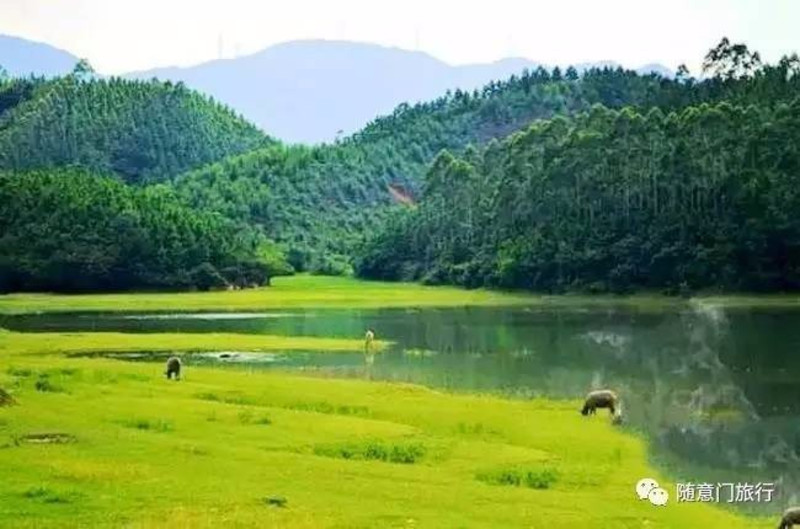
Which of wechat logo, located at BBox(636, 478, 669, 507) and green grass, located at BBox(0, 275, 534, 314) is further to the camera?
green grass, located at BBox(0, 275, 534, 314)

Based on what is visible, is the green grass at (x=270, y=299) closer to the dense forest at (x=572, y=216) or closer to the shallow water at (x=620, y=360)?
the dense forest at (x=572, y=216)

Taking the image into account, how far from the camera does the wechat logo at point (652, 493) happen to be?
72.1 feet

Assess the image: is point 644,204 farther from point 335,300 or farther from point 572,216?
point 335,300

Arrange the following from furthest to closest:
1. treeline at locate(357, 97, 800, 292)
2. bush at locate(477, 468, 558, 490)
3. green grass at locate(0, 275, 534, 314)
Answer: treeline at locate(357, 97, 800, 292)
green grass at locate(0, 275, 534, 314)
bush at locate(477, 468, 558, 490)

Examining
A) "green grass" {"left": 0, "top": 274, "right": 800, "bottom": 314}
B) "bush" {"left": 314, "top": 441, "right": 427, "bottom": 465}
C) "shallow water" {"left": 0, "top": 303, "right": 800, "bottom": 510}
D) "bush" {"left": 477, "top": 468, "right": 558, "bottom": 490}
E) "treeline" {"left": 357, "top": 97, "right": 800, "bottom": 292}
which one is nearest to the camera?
"bush" {"left": 477, "top": 468, "right": 558, "bottom": 490}

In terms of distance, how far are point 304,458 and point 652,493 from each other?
702cm

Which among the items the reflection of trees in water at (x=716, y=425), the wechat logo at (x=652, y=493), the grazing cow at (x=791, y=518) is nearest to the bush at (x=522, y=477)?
the wechat logo at (x=652, y=493)

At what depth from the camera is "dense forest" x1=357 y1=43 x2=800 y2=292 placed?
98.1m

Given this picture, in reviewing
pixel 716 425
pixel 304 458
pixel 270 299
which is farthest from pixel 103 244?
pixel 304 458

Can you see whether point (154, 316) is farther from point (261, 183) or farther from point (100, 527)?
point (261, 183)

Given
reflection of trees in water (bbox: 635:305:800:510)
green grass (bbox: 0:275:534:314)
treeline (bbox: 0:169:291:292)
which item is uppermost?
treeline (bbox: 0:169:291:292)

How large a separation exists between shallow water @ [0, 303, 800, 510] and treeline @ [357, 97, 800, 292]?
13.1 m

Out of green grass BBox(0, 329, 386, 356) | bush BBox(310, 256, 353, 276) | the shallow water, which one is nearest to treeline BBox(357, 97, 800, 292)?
the shallow water

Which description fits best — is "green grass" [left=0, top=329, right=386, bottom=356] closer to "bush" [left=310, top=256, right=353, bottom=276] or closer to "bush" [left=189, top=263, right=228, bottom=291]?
"bush" [left=189, top=263, right=228, bottom=291]
